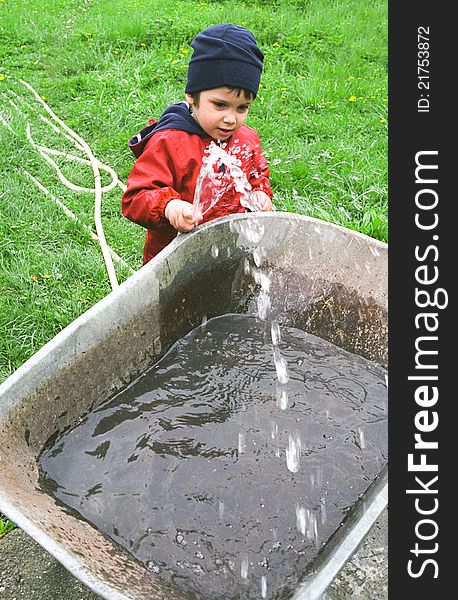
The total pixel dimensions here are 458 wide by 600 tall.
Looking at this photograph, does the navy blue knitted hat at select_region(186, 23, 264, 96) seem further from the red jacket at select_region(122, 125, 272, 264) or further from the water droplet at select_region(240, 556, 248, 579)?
the water droplet at select_region(240, 556, 248, 579)

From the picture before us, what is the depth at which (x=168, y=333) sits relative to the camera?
7.56 ft

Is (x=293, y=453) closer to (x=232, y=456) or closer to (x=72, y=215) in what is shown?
(x=232, y=456)

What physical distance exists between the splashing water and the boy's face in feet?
0.27

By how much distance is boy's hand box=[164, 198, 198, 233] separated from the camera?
7.13 ft

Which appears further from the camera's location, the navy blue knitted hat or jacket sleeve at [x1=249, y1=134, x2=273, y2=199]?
jacket sleeve at [x1=249, y1=134, x2=273, y2=199]

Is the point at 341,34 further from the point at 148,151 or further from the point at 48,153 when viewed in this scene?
the point at 148,151

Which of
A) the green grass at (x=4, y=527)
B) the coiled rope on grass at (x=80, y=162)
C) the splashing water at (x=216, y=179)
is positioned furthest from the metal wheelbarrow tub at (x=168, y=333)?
the coiled rope on grass at (x=80, y=162)

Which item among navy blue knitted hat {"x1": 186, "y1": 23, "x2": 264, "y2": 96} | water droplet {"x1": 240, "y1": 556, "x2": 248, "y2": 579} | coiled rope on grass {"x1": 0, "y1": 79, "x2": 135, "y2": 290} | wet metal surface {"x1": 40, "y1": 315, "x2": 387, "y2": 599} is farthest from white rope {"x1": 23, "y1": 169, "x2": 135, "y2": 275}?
water droplet {"x1": 240, "y1": 556, "x2": 248, "y2": 579}

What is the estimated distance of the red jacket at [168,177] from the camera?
2.25m

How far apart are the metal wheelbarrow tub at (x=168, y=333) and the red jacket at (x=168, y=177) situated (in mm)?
152

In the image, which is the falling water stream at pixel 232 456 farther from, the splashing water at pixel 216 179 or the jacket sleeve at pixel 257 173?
the jacket sleeve at pixel 257 173

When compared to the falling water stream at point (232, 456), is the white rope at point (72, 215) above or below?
above

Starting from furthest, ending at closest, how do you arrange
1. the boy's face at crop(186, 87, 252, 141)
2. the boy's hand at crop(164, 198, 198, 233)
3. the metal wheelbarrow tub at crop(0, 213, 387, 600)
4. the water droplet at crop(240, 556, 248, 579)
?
the boy's face at crop(186, 87, 252, 141)
the boy's hand at crop(164, 198, 198, 233)
the water droplet at crop(240, 556, 248, 579)
the metal wheelbarrow tub at crop(0, 213, 387, 600)

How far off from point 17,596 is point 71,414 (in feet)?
1.61
